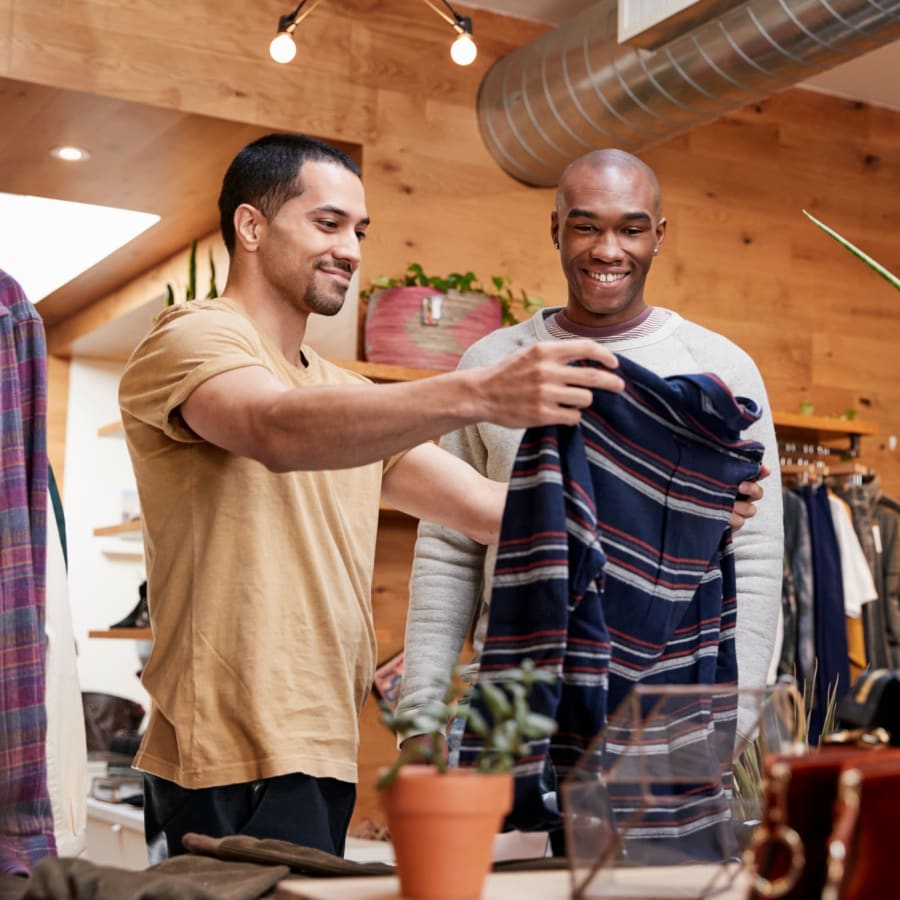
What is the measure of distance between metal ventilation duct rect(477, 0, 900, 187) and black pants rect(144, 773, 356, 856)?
254 centimetres

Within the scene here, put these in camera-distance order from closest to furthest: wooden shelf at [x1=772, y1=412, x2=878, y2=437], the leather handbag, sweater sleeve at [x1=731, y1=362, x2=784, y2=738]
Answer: the leather handbag < sweater sleeve at [x1=731, y1=362, x2=784, y2=738] < wooden shelf at [x1=772, y1=412, x2=878, y2=437]

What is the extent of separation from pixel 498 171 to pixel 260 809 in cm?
327

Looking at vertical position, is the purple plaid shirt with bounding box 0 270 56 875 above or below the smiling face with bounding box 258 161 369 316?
below

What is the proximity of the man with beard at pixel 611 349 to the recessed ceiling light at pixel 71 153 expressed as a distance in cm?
282

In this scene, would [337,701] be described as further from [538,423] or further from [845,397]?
[845,397]

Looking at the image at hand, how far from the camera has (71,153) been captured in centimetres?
465

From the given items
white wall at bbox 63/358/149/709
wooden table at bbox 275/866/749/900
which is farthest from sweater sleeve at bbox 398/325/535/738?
white wall at bbox 63/358/149/709

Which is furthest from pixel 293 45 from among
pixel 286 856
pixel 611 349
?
pixel 286 856

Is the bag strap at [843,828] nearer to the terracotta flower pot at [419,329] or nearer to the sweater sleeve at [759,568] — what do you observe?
the sweater sleeve at [759,568]

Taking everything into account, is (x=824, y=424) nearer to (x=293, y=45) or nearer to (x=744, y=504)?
(x=293, y=45)

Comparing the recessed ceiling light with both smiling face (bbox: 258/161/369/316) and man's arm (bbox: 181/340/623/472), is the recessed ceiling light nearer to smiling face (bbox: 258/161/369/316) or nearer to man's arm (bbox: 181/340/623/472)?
smiling face (bbox: 258/161/369/316)

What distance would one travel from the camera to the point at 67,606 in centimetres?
177

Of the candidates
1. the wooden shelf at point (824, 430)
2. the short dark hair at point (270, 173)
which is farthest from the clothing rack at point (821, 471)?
the short dark hair at point (270, 173)

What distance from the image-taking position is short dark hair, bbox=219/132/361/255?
216 centimetres
